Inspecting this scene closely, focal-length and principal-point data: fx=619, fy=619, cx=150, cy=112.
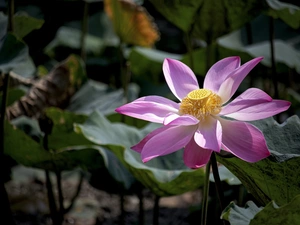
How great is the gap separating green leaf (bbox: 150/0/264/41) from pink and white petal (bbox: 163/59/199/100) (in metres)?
0.58

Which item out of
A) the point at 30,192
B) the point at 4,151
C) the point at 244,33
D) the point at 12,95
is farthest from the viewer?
the point at 244,33

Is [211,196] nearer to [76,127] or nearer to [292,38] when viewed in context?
[76,127]

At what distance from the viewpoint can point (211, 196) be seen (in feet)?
5.44

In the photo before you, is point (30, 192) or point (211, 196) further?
point (30, 192)

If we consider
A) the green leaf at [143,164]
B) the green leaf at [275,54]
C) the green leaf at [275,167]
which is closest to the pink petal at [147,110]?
the green leaf at [275,167]

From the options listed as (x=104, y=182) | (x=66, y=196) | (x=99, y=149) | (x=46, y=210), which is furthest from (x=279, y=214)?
(x=66, y=196)

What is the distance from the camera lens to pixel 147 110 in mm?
846

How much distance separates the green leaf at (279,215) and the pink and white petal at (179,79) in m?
0.23

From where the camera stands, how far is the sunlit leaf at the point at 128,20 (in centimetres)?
170

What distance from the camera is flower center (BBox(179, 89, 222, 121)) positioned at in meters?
0.83

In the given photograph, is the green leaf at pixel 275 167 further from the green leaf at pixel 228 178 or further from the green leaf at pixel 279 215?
the green leaf at pixel 228 178

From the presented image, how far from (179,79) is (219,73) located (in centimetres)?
6

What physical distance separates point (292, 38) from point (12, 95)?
46.6 inches

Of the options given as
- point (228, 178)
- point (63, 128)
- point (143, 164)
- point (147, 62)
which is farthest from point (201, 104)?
point (147, 62)
